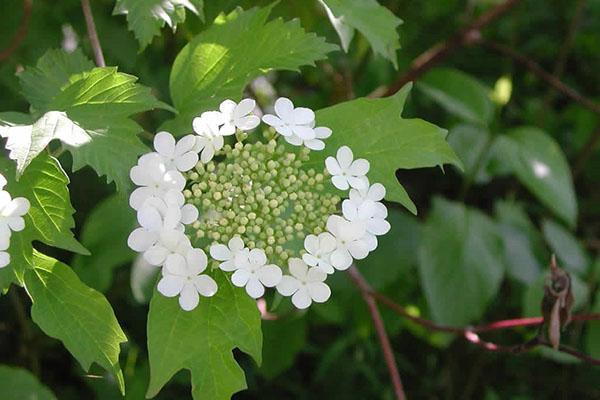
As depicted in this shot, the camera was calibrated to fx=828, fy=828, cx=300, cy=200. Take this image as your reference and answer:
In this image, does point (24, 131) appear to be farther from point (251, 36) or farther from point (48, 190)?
point (251, 36)

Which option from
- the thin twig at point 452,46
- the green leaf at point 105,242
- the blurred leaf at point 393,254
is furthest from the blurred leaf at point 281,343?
the thin twig at point 452,46

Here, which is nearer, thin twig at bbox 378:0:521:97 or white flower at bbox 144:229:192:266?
white flower at bbox 144:229:192:266

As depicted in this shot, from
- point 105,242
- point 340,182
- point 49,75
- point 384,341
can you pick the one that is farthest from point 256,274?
point 105,242

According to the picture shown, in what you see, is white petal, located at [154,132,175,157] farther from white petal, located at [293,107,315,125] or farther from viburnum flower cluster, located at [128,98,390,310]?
white petal, located at [293,107,315,125]

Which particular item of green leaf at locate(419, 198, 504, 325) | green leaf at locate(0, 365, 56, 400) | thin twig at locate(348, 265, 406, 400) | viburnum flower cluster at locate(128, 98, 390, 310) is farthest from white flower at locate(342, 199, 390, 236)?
green leaf at locate(419, 198, 504, 325)

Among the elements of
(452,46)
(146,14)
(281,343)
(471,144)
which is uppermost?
(146,14)

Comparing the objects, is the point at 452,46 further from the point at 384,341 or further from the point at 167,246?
the point at 167,246
